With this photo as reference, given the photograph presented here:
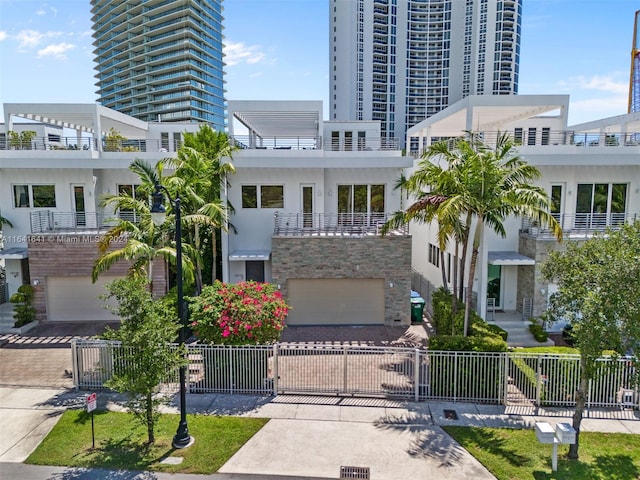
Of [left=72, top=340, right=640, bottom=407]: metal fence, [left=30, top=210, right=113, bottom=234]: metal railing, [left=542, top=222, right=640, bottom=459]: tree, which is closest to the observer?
[left=542, top=222, right=640, bottom=459]: tree

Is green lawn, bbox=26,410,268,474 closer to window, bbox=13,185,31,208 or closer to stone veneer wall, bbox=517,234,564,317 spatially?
stone veneer wall, bbox=517,234,564,317

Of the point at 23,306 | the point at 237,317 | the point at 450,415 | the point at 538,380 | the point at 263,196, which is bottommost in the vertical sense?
the point at 450,415

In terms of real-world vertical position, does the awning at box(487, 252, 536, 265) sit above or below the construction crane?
below

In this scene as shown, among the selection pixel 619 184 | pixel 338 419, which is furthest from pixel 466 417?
pixel 619 184

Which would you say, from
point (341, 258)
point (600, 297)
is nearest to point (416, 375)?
point (600, 297)

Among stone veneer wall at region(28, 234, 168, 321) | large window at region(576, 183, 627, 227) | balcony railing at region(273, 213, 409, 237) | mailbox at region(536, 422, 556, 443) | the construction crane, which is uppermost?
the construction crane

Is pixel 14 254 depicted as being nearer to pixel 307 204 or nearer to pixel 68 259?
pixel 68 259

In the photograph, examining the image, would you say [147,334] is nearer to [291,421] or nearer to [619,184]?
[291,421]

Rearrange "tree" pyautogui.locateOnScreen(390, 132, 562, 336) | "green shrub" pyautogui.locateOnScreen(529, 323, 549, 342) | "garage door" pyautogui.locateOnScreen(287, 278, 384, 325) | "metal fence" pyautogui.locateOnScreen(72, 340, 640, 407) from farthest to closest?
"garage door" pyautogui.locateOnScreen(287, 278, 384, 325), "green shrub" pyautogui.locateOnScreen(529, 323, 549, 342), "tree" pyautogui.locateOnScreen(390, 132, 562, 336), "metal fence" pyautogui.locateOnScreen(72, 340, 640, 407)

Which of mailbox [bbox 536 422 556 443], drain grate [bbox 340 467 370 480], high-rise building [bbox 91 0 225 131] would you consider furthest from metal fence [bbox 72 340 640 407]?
high-rise building [bbox 91 0 225 131]
